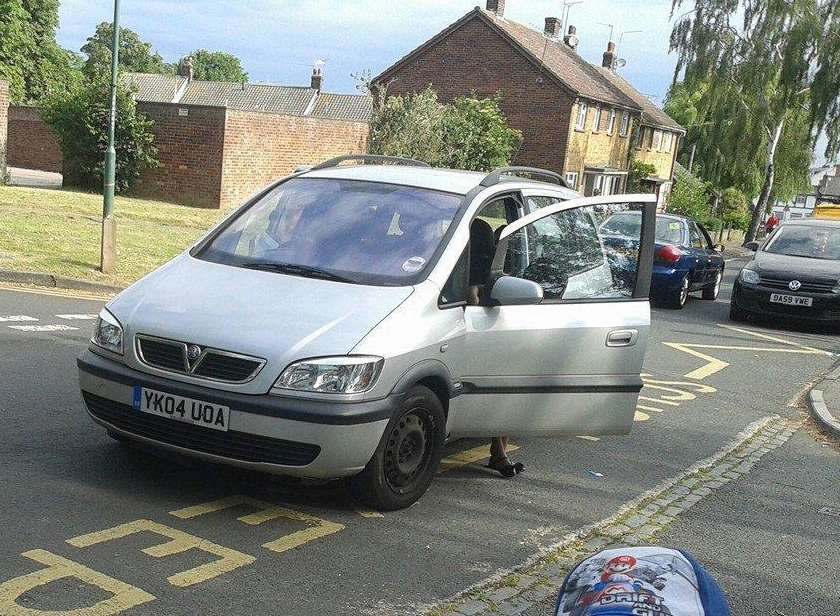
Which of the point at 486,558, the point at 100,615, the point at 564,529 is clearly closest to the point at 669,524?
the point at 564,529

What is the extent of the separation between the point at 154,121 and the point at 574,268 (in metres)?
23.0

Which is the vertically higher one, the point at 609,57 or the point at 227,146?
the point at 609,57

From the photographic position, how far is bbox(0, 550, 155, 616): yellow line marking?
12.8 ft

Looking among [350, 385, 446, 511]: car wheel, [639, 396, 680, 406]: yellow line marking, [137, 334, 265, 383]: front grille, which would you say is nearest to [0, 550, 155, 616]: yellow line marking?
[137, 334, 265, 383]: front grille

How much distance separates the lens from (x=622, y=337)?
20.8 ft

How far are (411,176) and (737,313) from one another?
11.9 meters

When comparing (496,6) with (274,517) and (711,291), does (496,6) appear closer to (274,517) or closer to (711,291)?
(711,291)

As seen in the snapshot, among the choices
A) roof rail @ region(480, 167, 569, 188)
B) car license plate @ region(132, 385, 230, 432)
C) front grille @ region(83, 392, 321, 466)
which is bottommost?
front grille @ region(83, 392, 321, 466)

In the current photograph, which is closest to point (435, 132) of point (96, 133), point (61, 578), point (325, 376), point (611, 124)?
point (96, 133)

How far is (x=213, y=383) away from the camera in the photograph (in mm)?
5027

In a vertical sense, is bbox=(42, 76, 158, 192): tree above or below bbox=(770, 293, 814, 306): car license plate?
above

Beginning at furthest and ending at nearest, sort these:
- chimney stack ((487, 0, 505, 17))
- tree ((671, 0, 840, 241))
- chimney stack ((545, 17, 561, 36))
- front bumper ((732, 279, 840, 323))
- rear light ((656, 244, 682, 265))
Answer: chimney stack ((545, 17, 561, 36)) < chimney stack ((487, 0, 505, 17)) < tree ((671, 0, 840, 241)) < rear light ((656, 244, 682, 265)) < front bumper ((732, 279, 840, 323))

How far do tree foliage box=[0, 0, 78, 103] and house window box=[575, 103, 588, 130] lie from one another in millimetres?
29469

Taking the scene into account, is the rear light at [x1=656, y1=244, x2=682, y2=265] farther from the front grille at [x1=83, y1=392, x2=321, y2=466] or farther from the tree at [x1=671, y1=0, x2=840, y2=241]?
the tree at [x1=671, y1=0, x2=840, y2=241]
